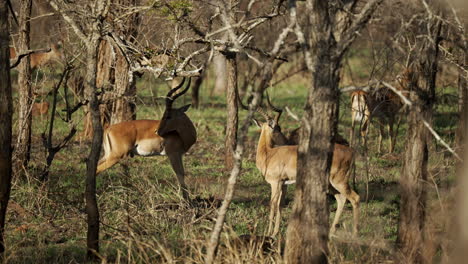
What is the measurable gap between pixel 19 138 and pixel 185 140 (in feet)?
8.72

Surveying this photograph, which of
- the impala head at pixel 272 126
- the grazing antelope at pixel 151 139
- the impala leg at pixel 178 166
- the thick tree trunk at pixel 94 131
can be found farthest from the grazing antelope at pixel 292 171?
the thick tree trunk at pixel 94 131

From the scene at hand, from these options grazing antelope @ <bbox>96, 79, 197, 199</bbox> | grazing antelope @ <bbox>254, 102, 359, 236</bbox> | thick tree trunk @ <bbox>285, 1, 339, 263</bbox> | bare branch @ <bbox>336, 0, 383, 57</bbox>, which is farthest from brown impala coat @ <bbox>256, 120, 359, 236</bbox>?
bare branch @ <bbox>336, 0, 383, 57</bbox>

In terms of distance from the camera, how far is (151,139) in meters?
11.3

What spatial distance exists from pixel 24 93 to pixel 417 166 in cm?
587

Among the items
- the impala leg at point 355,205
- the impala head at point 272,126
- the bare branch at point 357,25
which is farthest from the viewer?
Result: the impala head at point 272,126

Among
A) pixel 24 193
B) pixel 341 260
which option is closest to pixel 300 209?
pixel 341 260

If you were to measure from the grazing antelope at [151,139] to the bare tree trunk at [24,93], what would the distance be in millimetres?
1246

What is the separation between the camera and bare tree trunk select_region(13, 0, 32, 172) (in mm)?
9773

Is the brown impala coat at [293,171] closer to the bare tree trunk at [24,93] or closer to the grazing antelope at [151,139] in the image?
the grazing antelope at [151,139]

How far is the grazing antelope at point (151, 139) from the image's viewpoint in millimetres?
11047

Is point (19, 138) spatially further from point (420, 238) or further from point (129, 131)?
point (420, 238)

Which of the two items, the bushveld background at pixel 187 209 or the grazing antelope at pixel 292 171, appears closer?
the bushveld background at pixel 187 209

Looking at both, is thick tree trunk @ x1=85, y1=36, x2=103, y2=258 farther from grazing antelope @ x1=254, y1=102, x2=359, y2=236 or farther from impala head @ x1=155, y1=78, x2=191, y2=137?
impala head @ x1=155, y1=78, x2=191, y2=137

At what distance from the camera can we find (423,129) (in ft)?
20.1
